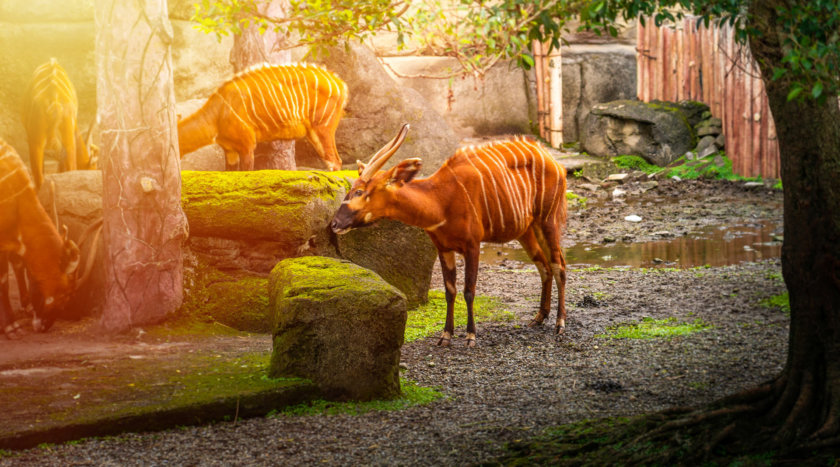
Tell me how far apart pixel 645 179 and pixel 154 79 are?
1006 centimetres

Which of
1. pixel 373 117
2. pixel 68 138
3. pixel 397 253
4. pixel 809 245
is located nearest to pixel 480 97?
pixel 373 117

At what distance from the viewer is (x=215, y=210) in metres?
6.39

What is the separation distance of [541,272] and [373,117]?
5677 millimetres

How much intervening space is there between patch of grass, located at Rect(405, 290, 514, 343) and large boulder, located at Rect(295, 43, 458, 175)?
4.17 meters

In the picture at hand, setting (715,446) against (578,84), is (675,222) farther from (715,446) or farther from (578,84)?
(715,446)

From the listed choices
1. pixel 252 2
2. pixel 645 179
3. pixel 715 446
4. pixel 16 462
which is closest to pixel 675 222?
pixel 645 179

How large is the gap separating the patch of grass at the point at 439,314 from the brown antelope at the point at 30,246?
2.38 meters

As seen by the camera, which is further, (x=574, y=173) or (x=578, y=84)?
(x=578, y=84)

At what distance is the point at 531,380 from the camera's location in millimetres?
5129

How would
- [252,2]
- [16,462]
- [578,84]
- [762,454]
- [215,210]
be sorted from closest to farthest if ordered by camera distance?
1. [762,454]
2. [16,462]
3. [215,210]
4. [252,2]
5. [578,84]

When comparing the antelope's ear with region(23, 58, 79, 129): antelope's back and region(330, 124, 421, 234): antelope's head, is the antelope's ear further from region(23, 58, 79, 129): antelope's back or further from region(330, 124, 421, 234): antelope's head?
region(23, 58, 79, 129): antelope's back

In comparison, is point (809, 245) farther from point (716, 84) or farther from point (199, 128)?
point (716, 84)

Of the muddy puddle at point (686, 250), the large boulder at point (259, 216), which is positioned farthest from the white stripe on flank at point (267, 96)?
the muddy puddle at point (686, 250)

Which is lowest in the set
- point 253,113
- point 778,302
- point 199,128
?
point 778,302
